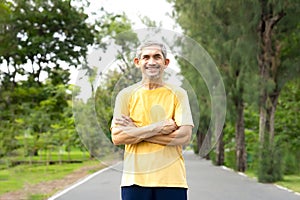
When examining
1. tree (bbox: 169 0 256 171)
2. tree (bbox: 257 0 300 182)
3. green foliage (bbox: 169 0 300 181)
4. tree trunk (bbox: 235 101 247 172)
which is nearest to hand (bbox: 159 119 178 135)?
green foliage (bbox: 169 0 300 181)

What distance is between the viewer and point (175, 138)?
253 cm

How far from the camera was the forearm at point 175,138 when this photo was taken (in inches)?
98.2

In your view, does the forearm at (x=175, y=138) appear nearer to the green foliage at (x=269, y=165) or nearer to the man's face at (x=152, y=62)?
the man's face at (x=152, y=62)

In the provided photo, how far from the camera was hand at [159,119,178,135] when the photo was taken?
8.12 feet

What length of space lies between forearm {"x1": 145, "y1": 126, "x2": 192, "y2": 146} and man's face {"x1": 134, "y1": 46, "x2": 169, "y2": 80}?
0.84ft

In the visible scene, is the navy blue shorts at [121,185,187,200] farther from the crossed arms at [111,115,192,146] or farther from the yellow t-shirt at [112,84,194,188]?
the crossed arms at [111,115,192,146]

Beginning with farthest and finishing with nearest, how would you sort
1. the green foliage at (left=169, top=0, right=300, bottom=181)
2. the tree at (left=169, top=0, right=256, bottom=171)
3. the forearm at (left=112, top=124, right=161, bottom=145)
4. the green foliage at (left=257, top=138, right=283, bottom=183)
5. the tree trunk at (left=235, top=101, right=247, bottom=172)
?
the tree trunk at (left=235, top=101, right=247, bottom=172), the tree at (left=169, top=0, right=256, bottom=171), the green foliage at (left=257, top=138, right=283, bottom=183), the green foliage at (left=169, top=0, right=300, bottom=181), the forearm at (left=112, top=124, right=161, bottom=145)

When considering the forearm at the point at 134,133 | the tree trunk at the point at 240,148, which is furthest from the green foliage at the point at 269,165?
the forearm at the point at 134,133

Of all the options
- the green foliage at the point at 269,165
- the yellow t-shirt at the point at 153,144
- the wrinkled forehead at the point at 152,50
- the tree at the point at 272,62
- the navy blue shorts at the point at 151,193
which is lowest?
the green foliage at the point at 269,165

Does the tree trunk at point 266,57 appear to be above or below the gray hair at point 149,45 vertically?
above

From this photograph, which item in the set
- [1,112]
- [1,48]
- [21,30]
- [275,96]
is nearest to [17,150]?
[1,112]

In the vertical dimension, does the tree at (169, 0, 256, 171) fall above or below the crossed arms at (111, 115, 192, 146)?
above


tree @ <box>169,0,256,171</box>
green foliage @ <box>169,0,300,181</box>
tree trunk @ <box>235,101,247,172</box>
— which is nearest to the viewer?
green foliage @ <box>169,0,300,181</box>

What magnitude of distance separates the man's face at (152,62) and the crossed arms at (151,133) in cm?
21
